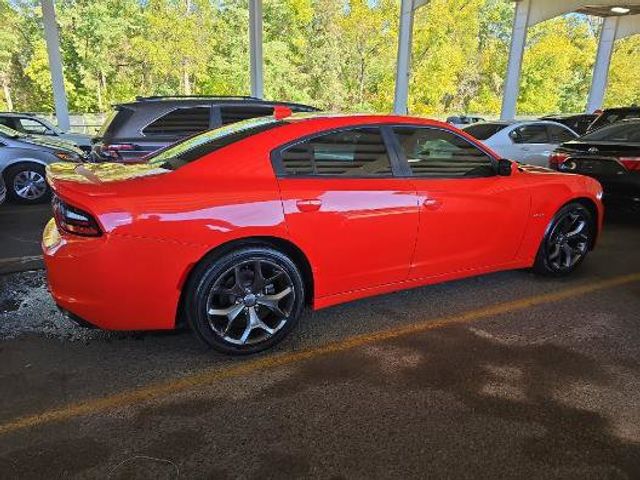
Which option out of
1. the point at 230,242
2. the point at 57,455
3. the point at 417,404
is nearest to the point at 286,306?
the point at 230,242

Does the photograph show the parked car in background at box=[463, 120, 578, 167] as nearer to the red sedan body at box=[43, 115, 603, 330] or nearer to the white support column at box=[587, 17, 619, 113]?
the red sedan body at box=[43, 115, 603, 330]

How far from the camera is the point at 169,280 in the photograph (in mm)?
3018

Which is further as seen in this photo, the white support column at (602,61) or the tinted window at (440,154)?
the white support column at (602,61)

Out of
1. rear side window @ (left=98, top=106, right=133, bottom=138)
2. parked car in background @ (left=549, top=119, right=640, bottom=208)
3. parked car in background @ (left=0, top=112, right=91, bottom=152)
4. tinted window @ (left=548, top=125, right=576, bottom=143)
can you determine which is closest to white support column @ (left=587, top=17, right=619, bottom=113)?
tinted window @ (left=548, top=125, right=576, bottom=143)

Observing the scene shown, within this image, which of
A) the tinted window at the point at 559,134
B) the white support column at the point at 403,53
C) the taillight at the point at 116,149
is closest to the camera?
the taillight at the point at 116,149

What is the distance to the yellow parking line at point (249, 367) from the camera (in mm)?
2680

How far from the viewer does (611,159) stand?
6.71m

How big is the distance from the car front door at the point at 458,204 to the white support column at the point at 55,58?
1237 centimetres

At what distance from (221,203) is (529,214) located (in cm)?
272

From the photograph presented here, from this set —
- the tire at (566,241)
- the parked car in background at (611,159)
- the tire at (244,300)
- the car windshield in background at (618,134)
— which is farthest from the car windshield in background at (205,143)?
the car windshield in background at (618,134)

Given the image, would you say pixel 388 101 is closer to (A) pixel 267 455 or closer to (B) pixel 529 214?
(B) pixel 529 214

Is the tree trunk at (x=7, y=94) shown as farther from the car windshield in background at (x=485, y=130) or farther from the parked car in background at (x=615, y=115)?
the parked car in background at (x=615, y=115)

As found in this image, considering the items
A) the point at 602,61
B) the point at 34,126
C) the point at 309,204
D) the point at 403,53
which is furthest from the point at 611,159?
the point at 602,61

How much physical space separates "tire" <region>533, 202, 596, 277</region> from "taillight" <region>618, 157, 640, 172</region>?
214 centimetres
